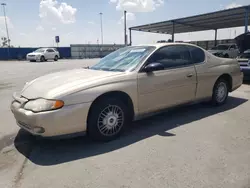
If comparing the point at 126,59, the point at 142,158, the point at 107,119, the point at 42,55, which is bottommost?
the point at 142,158

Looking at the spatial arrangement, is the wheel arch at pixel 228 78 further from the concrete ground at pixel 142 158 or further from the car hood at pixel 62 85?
the car hood at pixel 62 85

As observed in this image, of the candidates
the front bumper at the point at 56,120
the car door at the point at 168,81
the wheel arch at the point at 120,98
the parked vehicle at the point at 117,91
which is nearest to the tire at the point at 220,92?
the parked vehicle at the point at 117,91

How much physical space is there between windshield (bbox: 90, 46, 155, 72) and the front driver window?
0.54 ft

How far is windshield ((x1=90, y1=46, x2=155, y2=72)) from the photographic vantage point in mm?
3766

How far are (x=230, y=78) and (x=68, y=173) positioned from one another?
4.38 meters

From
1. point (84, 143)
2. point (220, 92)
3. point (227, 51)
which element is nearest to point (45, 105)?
point (84, 143)

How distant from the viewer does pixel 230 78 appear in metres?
5.26

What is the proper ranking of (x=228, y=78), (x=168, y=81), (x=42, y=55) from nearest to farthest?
1. (x=168, y=81)
2. (x=228, y=78)
3. (x=42, y=55)

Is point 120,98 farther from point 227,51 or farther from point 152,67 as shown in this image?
point 227,51

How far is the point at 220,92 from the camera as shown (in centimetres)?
512

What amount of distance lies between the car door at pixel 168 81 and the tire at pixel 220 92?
85cm

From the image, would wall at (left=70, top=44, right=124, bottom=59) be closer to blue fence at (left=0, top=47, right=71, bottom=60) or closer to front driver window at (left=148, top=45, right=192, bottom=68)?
blue fence at (left=0, top=47, right=71, bottom=60)

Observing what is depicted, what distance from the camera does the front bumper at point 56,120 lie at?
2.84 m

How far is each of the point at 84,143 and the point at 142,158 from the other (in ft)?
3.22
